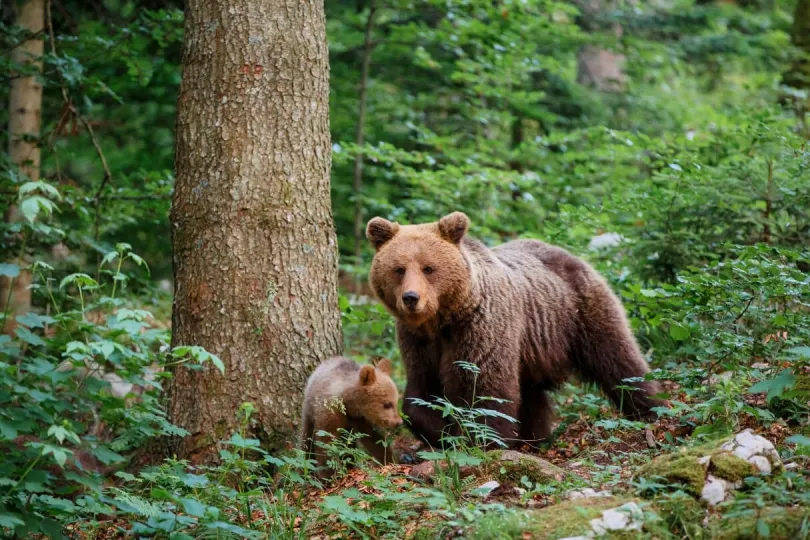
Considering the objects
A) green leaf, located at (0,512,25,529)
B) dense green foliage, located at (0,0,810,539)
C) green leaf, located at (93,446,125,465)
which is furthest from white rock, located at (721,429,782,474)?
green leaf, located at (0,512,25,529)

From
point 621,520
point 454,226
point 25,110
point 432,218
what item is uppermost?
point 25,110

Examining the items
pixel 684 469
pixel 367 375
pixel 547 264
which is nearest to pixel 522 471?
pixel 684 469

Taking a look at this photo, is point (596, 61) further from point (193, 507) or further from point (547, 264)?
point (193, 507)

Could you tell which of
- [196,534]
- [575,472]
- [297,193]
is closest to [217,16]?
[297,193]

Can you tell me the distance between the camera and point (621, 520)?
156 inches

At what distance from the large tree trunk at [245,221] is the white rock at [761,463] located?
3372 mm

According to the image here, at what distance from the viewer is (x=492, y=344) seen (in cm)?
631

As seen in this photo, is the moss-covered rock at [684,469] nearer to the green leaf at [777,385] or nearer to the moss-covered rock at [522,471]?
the green leaf at [777,385]

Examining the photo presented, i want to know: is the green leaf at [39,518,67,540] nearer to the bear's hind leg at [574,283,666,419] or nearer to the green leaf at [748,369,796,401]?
the green leaf at [748,369,796,401]

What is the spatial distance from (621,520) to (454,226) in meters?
2.94

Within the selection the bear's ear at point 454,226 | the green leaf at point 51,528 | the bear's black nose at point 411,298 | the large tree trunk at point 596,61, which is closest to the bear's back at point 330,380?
the bear's black nose at point 411,298

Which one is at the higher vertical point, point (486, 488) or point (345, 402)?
point (486, 488)

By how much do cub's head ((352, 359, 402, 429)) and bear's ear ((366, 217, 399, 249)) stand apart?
39.6 inches

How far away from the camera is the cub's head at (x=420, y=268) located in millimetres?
6102
